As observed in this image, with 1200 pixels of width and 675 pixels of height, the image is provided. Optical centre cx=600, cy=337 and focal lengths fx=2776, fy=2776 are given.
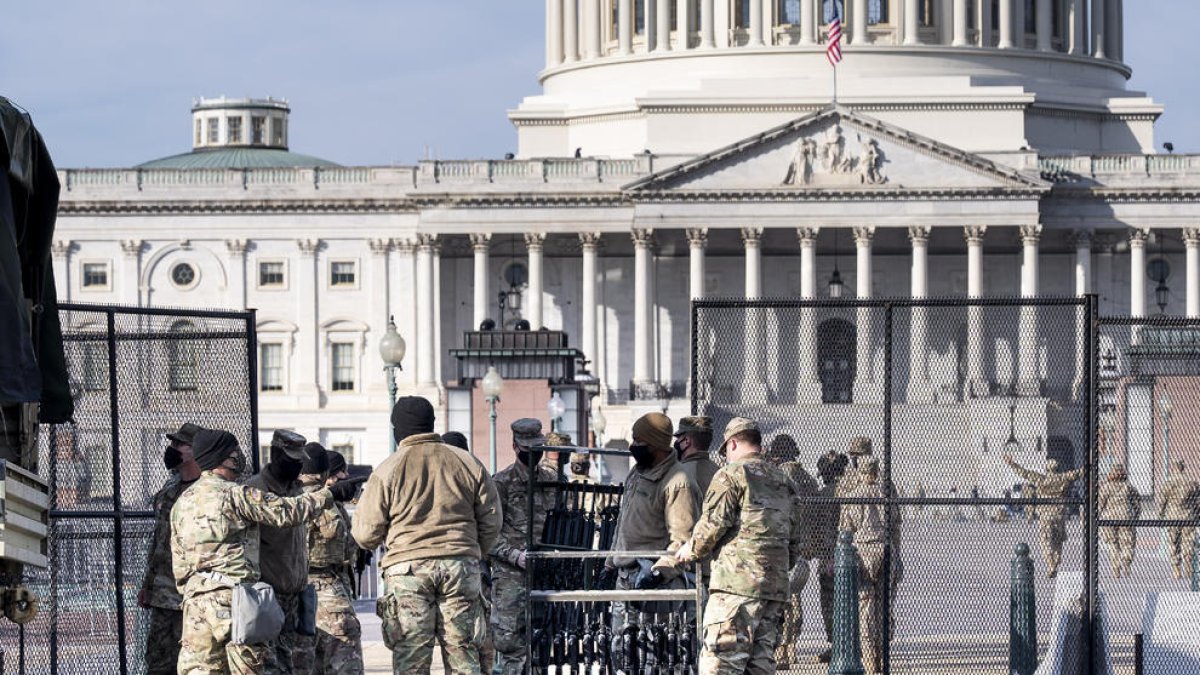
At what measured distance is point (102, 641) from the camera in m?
22.2

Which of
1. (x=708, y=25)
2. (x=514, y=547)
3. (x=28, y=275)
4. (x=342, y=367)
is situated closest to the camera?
(x=28, y=275)

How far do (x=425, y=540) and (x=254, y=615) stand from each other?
1.49 metres

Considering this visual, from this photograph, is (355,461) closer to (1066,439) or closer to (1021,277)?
(1021,277)

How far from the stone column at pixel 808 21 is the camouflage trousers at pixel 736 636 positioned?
306 feet

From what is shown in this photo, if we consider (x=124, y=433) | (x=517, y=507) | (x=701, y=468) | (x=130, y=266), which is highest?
(x=130, y=266)

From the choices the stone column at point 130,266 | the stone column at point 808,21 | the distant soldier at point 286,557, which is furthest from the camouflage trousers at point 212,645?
the stone column at point 808,21

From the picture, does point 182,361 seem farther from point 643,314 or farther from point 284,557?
point 643,314

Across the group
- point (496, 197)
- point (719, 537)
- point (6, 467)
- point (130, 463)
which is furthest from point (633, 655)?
point (496, 197)

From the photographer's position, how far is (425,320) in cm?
10038

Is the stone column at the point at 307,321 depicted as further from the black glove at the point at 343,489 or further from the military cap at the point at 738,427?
the military cap at the point at 738,427

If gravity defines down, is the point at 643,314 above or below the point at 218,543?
above

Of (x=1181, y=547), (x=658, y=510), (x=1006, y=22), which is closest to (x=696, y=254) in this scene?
(x=1006, y=22)

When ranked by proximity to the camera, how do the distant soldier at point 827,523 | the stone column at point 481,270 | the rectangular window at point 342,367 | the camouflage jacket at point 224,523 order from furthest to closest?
the rectangular window at point 342,367, the stone column at point 481,270, the distant soldier at point 827,523, the camouflage jacket at point 224,523

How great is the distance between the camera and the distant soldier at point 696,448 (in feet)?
65.6
